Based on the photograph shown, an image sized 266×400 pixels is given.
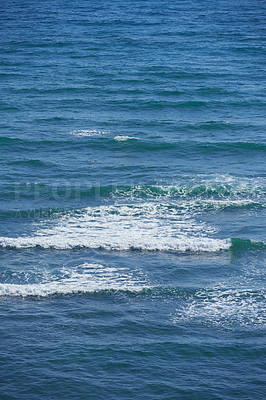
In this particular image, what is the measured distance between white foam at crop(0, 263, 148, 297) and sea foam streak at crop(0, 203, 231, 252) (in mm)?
1750

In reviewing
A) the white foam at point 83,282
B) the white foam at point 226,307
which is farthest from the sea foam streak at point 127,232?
the white foam at point 226,307

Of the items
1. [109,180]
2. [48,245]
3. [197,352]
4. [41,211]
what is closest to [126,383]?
[197,352]

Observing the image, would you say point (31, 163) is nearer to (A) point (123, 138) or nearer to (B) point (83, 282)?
(A) point (123, 138)

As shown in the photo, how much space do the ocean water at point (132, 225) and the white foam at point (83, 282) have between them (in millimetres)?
59

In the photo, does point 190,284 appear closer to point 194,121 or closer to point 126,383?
point 126,383

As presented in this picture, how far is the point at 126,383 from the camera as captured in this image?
13.8 metres

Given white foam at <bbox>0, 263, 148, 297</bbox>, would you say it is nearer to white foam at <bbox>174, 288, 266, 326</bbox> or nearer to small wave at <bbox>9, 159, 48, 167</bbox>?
white foam at <bbox>174, 288, 266, 326</bbox>

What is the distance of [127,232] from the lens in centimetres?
2161

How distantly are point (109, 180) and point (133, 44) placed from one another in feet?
97.9

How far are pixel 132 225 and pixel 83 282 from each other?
4.72 m

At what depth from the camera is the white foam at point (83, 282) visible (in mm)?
17438

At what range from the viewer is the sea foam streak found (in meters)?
20.6

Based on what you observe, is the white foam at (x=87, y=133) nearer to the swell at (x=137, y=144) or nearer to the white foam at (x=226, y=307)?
the swell at (x=137, y=144)

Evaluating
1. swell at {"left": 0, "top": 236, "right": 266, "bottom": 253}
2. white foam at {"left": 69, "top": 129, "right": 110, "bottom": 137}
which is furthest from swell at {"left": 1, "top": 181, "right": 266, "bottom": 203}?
white foam at {"left": 69, "top": 129, "right": 110, "bottom": 137}
